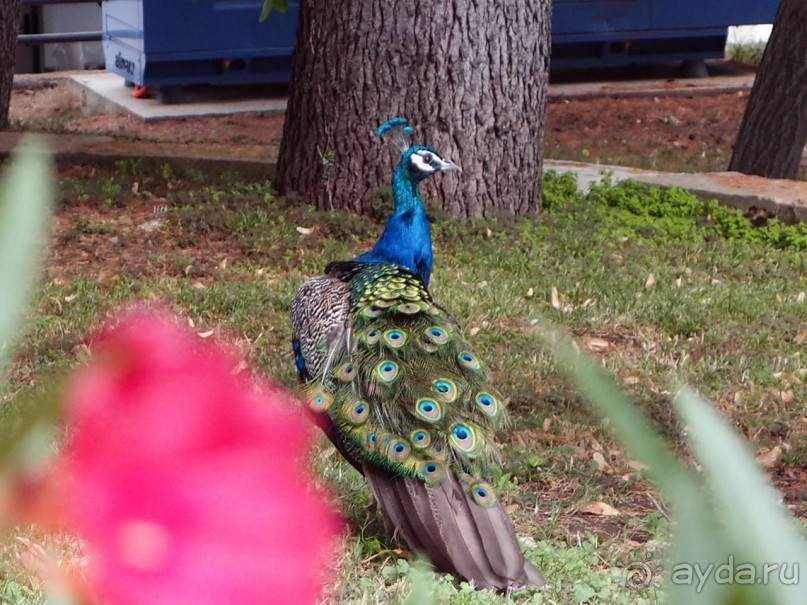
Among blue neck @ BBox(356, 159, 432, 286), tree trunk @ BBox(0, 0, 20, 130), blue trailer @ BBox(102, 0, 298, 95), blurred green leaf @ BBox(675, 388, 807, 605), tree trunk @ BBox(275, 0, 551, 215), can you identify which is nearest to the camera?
blurred green leaf @ BBox(675, 388, 807, 605)

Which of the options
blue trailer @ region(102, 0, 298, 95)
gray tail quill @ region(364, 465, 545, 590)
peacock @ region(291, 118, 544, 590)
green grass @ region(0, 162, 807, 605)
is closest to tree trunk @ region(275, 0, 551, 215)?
green grass @ region(0, 162, 807, 605)

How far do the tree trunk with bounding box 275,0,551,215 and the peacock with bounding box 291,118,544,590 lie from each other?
292 centimetres

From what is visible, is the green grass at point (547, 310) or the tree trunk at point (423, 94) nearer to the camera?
the green grass at point (547, 310)

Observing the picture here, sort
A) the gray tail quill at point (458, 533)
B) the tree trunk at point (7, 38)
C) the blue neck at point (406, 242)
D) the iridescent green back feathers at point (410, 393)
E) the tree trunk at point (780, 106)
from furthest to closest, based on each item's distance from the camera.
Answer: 1. the tree trunk at point (780, 106)
2. the tree trunk at point (7, 38)
3. the blue neck at point (406, 242)
4. the iridescent green back feathers at point (410, 393)
5. the gray tail quill at point (458, 533)

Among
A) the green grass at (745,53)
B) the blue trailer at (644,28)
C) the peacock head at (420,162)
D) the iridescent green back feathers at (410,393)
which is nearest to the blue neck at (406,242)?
the peacock head at (420,162)

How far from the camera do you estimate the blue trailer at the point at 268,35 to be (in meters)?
11.9

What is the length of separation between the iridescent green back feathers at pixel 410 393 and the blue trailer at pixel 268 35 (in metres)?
8.90

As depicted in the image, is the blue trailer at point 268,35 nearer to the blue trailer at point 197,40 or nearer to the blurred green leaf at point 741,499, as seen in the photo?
the blue trailer at point 197,40

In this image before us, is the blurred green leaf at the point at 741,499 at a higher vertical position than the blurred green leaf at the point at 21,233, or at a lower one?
lower

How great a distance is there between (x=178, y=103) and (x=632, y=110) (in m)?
4.66

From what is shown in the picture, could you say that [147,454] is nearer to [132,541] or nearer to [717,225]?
[132,541]

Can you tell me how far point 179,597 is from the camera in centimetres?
48

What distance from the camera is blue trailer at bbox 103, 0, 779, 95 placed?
1188 cm

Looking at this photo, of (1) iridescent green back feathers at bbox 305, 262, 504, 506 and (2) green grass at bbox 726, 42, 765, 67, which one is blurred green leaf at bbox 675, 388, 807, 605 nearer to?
(1) iridescent green back feathers at bbox 305, 262, 504, 506
